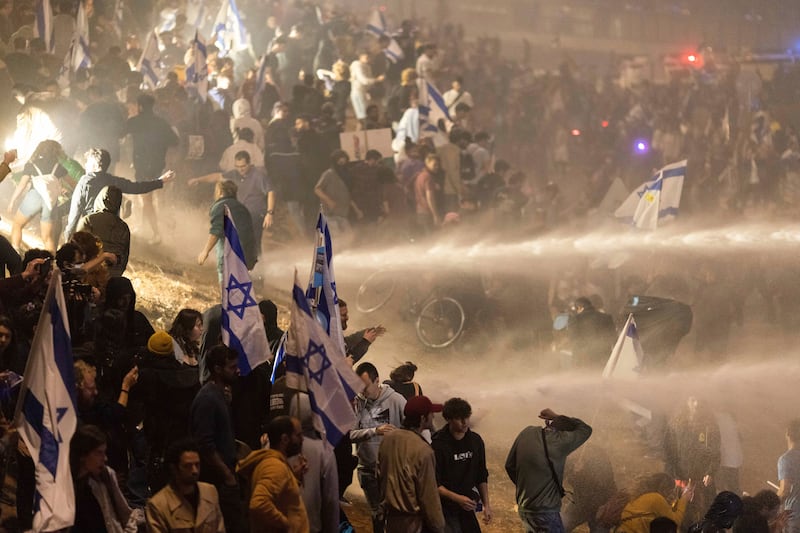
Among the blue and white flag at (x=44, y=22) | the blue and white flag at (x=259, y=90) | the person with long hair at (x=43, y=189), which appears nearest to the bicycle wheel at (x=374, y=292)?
the blue and white flag at (x=259, y=90)

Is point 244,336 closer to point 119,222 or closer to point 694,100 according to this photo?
point 119,222

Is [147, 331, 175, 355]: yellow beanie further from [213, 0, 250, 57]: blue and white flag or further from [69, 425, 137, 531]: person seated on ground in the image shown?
[213, 0, 250, 57]: blue and white flag

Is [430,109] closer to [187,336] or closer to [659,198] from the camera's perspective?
[659,198]

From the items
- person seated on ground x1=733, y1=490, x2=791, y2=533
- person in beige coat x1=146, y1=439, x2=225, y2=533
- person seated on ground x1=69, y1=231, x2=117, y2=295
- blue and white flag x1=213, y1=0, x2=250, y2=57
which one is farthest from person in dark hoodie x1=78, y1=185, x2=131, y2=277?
blue and white flag x1=213, y1=0, x2=250, y2=57

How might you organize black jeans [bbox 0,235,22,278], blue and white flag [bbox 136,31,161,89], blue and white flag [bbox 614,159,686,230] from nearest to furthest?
1. black jeans [bbox 0,235,22,278]
2. blue and white flag [bbox 136,31,161,89]
3. blue and white flag [bbox 614,159,686,230]

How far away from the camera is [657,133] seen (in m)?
33.4

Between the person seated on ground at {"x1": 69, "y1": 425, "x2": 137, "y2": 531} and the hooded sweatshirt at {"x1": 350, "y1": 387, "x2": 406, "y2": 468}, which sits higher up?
the person seated on ground at {"x1": 69, "y1": 425, "x2": 137, "y2": 531}

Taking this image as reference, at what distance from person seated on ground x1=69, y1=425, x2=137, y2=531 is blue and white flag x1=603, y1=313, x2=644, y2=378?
28.9ft

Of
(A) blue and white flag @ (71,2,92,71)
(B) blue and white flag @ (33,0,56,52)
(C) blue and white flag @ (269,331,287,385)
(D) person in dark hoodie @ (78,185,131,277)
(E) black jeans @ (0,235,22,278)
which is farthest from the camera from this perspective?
(B) blue and white flag @ (33,0,56,52)

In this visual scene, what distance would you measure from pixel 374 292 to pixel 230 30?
850cm

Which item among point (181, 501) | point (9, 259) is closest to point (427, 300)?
point (9, 259)

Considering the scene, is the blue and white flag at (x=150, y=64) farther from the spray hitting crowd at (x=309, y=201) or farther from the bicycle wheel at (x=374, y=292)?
the bicycle wheel at (x=374, y=292)

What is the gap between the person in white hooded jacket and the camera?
1098 centimetres

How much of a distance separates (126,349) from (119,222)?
273cm
